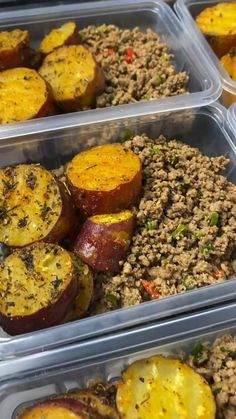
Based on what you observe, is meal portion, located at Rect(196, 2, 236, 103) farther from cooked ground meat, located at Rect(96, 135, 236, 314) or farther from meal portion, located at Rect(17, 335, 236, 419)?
meal portion, located at Rect(17, 335, 236, 419)

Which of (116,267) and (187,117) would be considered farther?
(187,117)

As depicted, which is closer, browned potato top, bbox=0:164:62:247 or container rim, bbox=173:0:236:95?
browned potato top, bbox=0:164:62:247

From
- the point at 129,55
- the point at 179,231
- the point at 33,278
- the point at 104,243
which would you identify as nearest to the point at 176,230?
the point at 179,231

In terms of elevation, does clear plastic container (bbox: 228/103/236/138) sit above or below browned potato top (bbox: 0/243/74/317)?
above

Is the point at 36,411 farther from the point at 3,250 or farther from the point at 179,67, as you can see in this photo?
the point at 179,67

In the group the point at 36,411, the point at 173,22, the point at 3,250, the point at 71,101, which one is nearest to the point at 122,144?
the point at 71,101

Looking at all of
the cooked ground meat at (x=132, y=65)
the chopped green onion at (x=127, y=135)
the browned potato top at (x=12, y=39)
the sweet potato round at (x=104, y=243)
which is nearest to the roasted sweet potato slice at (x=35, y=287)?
the sweet potato round at (x=104, y=243)

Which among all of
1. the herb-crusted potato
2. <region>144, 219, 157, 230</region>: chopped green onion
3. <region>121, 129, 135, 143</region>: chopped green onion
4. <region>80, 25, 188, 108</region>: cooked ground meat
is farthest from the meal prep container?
the herb-crusted potato
